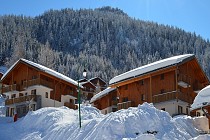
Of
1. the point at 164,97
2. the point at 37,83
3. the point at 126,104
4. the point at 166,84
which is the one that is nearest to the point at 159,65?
the point at 166,84

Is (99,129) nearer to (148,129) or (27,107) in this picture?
(148,129)

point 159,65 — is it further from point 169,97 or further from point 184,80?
point 169,97

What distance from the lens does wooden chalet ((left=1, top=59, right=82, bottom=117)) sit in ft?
155

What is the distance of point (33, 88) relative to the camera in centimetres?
4881

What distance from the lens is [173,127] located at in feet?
86.3

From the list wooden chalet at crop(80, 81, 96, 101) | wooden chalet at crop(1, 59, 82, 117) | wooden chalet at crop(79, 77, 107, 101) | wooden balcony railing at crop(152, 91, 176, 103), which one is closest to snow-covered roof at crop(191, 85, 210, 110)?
wooden balcony railing at crop(152, 91, 176, 103)

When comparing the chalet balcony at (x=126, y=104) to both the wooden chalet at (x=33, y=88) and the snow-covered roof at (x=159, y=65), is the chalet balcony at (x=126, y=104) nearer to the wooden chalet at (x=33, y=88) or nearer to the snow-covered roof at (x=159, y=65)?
the snow-covered roof at (x=159, y=65)

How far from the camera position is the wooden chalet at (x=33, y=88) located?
4738cm

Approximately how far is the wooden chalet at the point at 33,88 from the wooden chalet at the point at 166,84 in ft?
29.7

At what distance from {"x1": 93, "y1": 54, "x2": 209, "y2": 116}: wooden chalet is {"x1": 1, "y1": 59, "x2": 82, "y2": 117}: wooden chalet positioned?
29.7 feet

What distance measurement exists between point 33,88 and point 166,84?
18531 mm

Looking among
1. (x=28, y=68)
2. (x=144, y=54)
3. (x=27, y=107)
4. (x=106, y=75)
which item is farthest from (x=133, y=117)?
(x=144, y=54)

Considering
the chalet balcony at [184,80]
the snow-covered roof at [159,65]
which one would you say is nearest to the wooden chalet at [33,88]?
the snow-covered roof at [159,65]

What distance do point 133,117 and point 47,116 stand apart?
37.8ft
